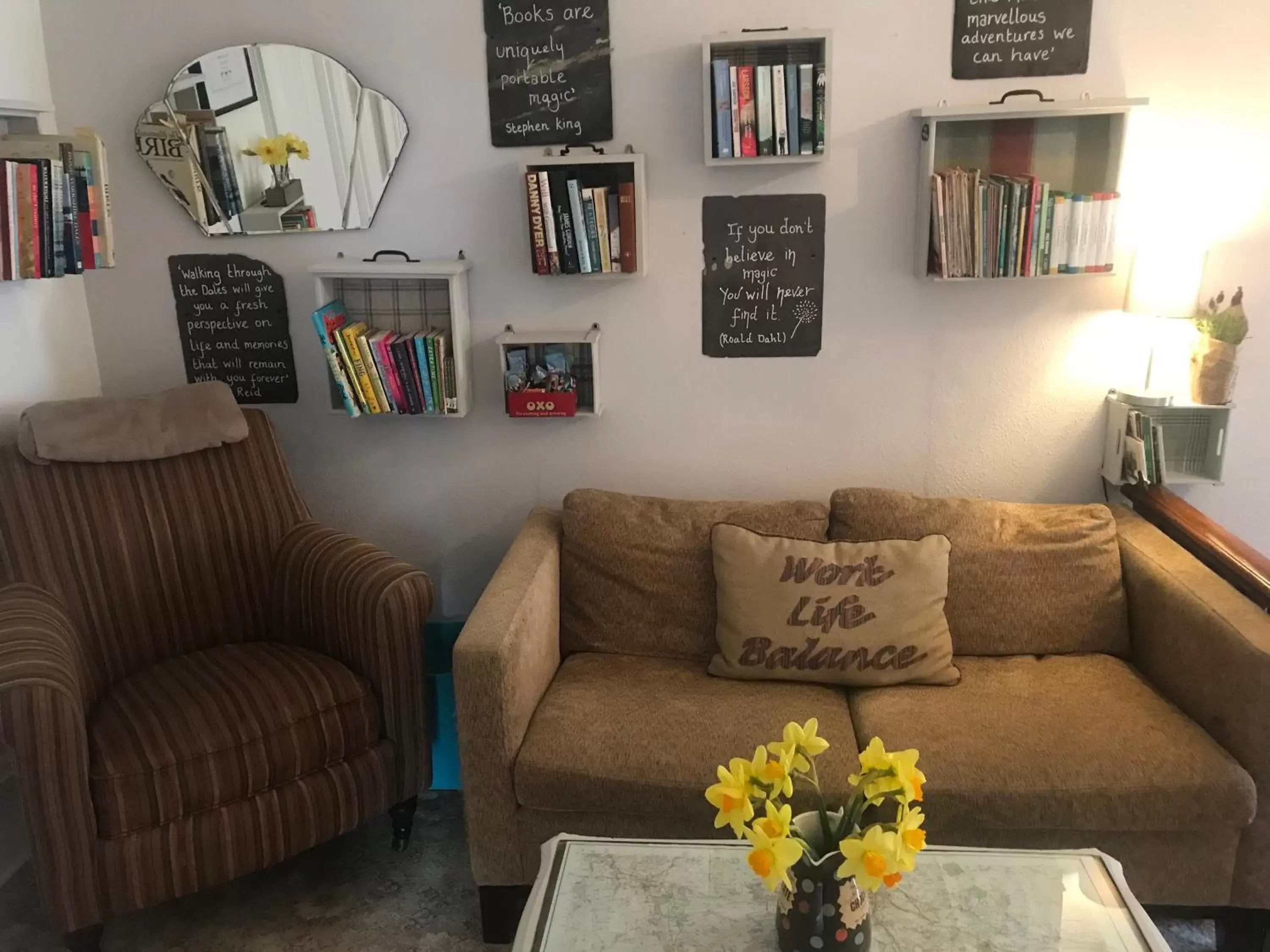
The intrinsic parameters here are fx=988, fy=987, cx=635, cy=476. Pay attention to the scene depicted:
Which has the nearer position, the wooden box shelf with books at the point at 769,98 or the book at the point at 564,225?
the wooden box shelf with books at the point at 769,98

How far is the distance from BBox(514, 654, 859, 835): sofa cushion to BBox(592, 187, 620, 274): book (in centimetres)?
98

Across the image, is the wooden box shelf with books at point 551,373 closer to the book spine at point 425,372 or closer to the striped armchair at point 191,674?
the book spine at point 425,372

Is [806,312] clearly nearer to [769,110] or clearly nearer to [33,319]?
[769,110]

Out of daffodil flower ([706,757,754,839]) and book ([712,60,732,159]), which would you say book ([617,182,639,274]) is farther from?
daffodil flower ([706,757,754,839])

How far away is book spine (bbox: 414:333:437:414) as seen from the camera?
2.43 metres

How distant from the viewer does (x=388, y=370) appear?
2438 mm

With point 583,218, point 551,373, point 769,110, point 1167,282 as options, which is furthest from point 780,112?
point 1167,282

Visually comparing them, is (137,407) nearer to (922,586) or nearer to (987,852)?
(922,586)

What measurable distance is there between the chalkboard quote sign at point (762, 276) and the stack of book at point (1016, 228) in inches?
12.4

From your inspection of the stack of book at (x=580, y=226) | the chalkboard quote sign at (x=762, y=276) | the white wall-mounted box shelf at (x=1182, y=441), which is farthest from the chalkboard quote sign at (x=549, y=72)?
the white wall-mounted box shelf at (x=1182, y=441)

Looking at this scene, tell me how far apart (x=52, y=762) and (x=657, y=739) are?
109cm

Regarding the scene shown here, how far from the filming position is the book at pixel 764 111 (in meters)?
2.20

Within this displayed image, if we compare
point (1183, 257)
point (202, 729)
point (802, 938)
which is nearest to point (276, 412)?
point (202, 729)

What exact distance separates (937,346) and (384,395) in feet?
4.58
